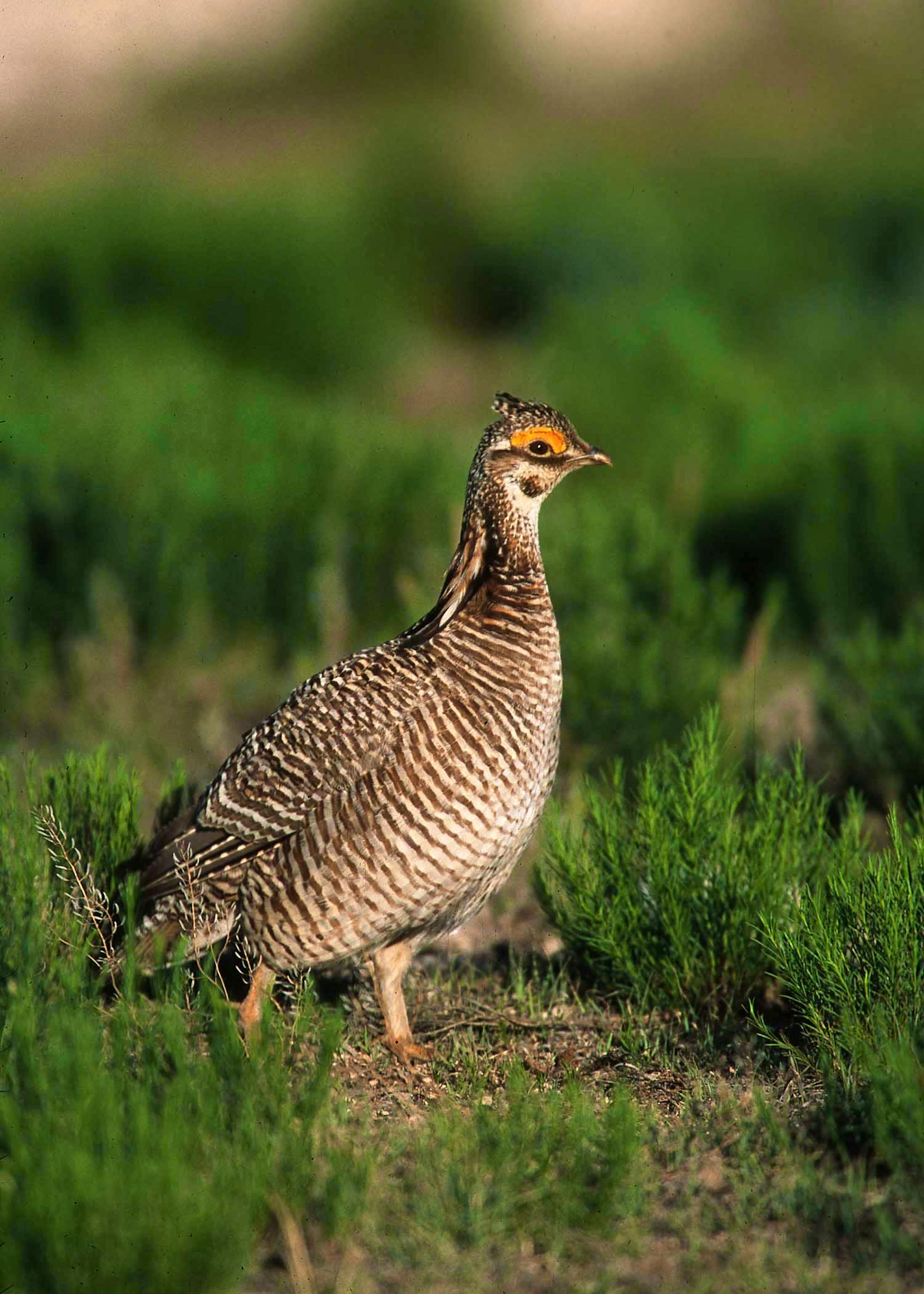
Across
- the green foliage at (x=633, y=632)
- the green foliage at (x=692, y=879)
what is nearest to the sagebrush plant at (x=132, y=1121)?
the green foliage at (x=692, y=879)

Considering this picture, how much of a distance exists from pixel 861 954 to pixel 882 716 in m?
2.24

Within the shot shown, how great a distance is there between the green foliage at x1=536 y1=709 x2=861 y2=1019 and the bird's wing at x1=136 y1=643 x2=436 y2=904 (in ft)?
2.28

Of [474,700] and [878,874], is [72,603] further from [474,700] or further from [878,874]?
[878,874]

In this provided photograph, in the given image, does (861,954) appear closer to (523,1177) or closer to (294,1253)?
Answer: (523,1177)

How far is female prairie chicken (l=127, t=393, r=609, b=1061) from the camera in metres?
3.93

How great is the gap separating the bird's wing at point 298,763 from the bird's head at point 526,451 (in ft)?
1.74

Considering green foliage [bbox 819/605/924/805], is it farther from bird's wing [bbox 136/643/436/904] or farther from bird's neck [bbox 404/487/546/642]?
bird's wing [bbox 136/643/436/904]

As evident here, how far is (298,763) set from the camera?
4039mm

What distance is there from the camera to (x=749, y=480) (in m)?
9.16

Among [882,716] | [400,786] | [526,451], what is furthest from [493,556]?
[882,716]

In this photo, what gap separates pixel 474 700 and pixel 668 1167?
3.88 ft

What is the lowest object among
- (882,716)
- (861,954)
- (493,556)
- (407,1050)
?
(407,1050)

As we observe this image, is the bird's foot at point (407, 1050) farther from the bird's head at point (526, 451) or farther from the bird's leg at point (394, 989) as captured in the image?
the bird's head at point (526, 451)

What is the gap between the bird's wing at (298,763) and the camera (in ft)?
13.1
